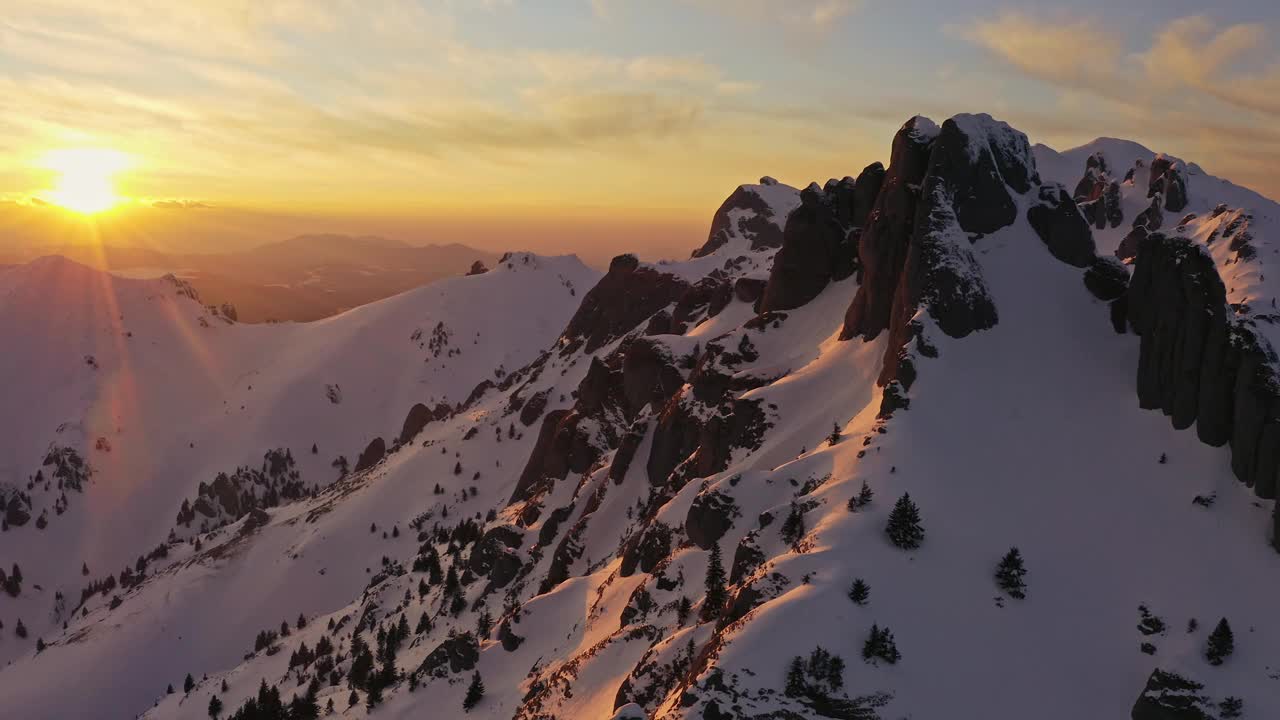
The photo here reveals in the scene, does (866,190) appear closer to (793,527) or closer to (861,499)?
(861,499)

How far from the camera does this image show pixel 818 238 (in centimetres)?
10475

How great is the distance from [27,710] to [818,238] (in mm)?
188182

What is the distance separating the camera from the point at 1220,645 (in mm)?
42844

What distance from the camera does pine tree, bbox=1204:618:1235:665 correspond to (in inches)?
1687

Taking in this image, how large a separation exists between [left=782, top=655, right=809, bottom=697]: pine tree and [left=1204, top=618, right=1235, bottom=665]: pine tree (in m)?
24.7

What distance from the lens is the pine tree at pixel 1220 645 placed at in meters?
42.8

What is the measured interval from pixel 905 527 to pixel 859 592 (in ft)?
25.9

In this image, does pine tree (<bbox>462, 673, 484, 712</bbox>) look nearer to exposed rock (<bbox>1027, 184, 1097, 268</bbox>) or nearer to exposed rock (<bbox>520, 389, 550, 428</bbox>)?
exposed rock (<bbox>1027, 184, 1097, 268</bbox>)

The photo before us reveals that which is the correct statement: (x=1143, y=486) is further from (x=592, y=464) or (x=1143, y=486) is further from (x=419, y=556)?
(x=419, y=556)

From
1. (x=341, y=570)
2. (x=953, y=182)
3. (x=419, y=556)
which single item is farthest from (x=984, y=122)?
(x=341, y=570)

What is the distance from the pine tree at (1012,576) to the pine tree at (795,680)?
17.1 m

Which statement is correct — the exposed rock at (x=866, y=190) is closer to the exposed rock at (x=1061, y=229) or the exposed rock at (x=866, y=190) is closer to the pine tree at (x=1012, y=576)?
the exposed rock at (x=1061, y=229)

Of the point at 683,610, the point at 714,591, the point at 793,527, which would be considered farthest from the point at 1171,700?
the point at 683,610

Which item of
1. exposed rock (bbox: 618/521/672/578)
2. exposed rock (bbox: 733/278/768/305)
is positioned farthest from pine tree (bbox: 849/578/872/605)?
exposed rock (bbox: 733/278/768/305)
